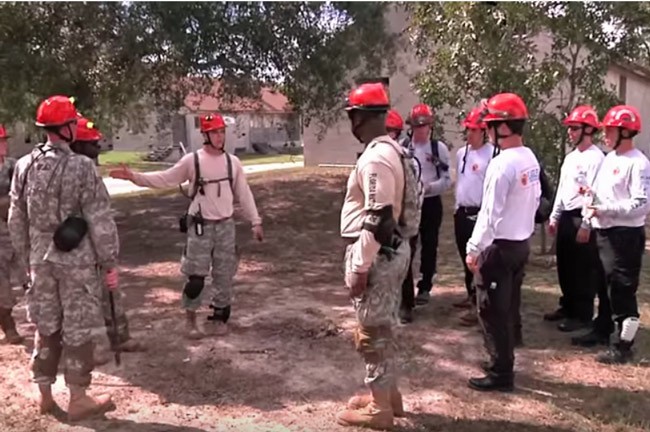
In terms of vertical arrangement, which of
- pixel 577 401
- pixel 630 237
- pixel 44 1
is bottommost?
pixel 577 401

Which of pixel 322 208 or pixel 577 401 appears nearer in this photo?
pixel 577 401

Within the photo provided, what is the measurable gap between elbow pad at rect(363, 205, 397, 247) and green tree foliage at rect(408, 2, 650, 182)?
5030 mm

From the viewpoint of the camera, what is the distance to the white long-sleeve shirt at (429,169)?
6301mm

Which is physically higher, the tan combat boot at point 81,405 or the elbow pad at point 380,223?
the elbow pad at point 380,223

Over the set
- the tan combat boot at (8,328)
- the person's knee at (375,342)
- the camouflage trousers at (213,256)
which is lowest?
the tan combat boot at (8,328)

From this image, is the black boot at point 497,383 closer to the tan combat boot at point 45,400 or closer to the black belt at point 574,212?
the black belt at point 574,212

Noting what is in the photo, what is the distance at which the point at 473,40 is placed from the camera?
8375 mm

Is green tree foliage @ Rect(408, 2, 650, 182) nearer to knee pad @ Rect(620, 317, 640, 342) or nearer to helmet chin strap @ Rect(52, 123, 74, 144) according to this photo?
knee pad @ Rect(620, 317, 640, 342)

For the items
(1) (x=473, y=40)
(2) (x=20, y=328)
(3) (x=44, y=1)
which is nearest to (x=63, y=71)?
(3) (x=44, y=1)

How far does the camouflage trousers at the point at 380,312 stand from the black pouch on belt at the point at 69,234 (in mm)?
1613

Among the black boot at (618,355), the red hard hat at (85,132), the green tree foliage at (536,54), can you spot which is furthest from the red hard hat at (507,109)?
the green tree foliage at (536,54)

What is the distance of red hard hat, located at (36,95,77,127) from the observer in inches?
161

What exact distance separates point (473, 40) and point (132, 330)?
5321 mm

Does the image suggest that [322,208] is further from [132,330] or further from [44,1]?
[132,330]
